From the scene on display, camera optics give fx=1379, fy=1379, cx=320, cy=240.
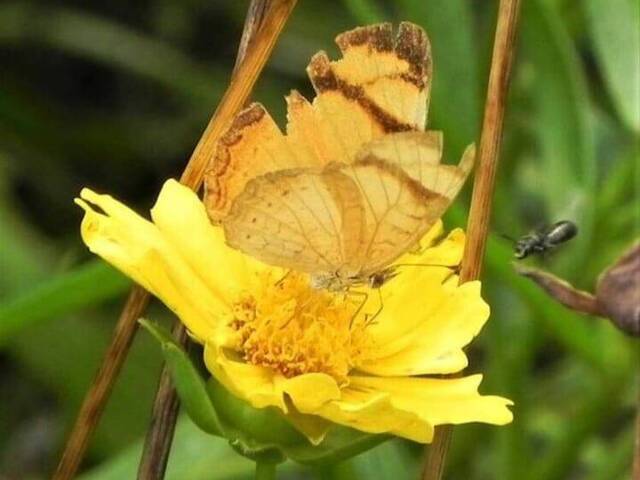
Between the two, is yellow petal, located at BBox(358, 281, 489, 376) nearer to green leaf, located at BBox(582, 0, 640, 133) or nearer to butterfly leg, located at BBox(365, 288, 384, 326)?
butterfly leg, located at BBox(365, 288, 384, 326)

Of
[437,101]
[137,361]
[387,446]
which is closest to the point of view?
[387,446]

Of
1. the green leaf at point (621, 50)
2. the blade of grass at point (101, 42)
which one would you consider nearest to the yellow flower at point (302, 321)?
the green leaf at point (621, 50)

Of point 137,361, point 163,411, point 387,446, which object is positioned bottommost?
point 137,361

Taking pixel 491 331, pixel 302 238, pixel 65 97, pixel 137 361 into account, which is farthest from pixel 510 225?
pixel 65 97

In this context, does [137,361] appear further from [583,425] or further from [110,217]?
[110,217]

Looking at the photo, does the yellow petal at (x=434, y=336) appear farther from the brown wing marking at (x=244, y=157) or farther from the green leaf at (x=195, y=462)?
the green leaf at (x=195, y=462)

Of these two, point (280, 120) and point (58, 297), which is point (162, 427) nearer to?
point (58, 297)

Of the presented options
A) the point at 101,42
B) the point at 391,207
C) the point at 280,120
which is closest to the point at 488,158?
the point at 391,207
